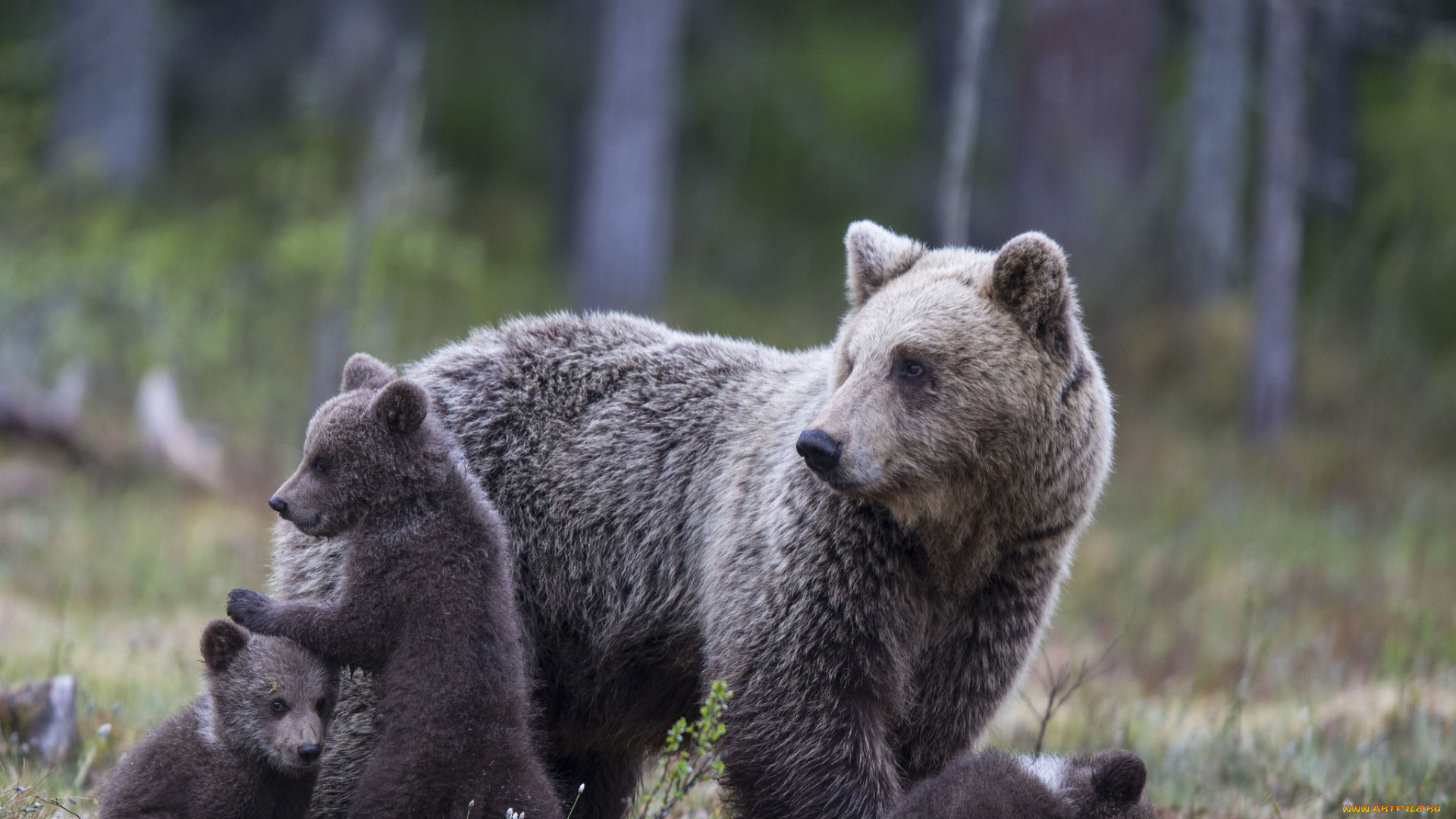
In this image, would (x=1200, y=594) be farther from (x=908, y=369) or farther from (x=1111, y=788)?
(x=908, y=369)

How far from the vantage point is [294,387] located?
13914 millimetres

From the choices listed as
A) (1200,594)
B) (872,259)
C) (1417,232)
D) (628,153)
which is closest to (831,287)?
(628,153)

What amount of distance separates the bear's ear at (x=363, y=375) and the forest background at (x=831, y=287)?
1.57 metres

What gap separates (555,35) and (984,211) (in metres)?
10.6

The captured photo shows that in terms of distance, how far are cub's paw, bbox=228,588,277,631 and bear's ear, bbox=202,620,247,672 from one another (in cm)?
18

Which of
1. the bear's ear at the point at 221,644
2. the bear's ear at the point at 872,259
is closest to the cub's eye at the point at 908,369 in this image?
the bear's ear at the point at 872,259

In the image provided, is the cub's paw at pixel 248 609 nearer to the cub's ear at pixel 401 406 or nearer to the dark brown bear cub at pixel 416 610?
the dark brown bear cub at pixel 416 610

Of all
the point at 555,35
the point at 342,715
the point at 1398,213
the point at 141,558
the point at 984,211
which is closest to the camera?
the point at 342,715

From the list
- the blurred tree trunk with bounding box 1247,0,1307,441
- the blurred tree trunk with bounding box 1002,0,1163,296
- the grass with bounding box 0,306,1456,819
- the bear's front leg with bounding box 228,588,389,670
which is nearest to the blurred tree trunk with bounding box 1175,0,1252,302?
the blurred tree trunk with bounding box 1002,0,1163,296

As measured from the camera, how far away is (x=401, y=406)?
412cm

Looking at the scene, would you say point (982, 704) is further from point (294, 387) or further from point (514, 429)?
point (294, 387)

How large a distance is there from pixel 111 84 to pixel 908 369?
64.7 ft

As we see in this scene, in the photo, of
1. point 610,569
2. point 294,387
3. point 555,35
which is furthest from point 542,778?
point 555,35

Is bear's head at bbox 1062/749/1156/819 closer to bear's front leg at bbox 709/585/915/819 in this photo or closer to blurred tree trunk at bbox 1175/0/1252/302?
bear's front leg at bbox 709/585/915/819
